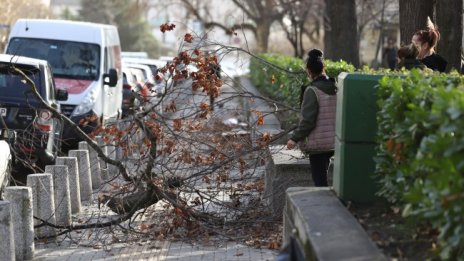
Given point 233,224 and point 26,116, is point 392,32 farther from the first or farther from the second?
point 233,224

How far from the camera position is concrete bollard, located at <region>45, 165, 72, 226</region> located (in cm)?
1087

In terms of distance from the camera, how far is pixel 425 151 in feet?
18.1

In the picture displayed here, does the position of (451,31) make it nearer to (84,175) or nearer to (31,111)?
(84,175)

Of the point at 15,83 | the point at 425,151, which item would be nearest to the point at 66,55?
the point at 15,83

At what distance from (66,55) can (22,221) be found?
12345 mm

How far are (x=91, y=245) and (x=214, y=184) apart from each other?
6.19 ft

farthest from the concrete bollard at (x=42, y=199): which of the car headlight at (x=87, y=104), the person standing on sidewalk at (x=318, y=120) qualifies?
the car headlight at (x=87, y=104)

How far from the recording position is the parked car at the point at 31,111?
14.0m

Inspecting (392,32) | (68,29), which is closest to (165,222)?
(68,29)

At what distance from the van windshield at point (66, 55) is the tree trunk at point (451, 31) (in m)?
8.23

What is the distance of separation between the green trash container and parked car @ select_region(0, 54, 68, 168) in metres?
6.25

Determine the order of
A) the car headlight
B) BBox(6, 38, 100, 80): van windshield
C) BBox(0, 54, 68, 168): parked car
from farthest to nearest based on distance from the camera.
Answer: BBox(6, 38, 100, 80): van windshield < the car headlight < BBox(0, 54, 68, 168): parked car

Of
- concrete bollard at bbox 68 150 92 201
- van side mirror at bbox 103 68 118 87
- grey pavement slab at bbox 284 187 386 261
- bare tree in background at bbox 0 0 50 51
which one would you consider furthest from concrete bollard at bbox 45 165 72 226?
bare tree in background at bbox 0 0 50 51

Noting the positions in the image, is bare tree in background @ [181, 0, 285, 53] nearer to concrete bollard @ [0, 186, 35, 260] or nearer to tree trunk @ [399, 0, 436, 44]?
tree trunk @ [399, 0, 436, 44]
